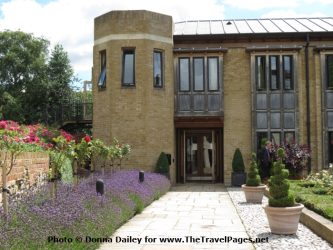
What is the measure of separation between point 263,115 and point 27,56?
20.9 meters

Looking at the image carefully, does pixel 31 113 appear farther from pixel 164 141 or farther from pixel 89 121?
pixel 164 141

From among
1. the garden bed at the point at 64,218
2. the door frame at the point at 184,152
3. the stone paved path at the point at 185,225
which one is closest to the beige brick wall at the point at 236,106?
the door frame at the point at 184,152

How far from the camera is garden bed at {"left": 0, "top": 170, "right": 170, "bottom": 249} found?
5.20 m

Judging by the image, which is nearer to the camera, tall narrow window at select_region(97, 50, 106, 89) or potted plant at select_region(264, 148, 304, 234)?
potted plant at select_region(264, 148, 304, 234)

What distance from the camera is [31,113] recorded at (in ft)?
102

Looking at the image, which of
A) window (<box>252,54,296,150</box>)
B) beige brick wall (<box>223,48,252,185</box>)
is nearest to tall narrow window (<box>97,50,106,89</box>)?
beige brick wall (<box>223,48,252,185</box>)

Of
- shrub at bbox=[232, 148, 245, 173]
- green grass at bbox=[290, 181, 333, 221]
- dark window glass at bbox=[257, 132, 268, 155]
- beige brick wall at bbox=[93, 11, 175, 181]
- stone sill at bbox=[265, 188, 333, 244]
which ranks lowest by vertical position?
stone sill at bbox=[265, 188, 333, 244]

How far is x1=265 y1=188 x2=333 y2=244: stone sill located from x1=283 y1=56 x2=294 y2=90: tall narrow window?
11425mm

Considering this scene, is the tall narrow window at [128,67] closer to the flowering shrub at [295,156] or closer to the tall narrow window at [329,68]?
the flowering shrub at [295,156]

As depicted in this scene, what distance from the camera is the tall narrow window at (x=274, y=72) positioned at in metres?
20.4

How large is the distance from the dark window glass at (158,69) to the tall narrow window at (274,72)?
496 cm

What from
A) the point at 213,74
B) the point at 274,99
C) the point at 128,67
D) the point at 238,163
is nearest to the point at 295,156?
the point at 238,163

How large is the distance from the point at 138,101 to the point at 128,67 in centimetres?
167

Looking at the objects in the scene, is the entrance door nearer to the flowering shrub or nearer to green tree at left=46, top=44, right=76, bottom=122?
the flowering shrub
